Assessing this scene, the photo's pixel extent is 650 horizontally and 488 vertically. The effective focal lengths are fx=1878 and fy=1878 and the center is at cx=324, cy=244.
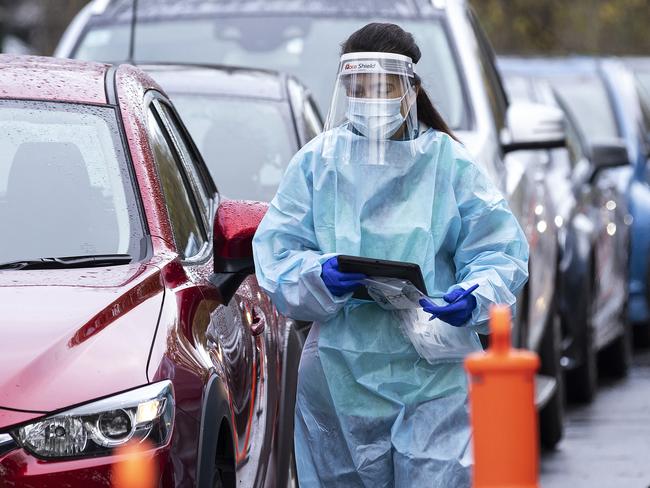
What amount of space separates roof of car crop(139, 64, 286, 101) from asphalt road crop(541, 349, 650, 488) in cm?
214

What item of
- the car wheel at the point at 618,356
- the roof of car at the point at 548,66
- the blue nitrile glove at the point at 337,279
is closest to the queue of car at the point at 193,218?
the blue nitrile glove at the point at 337,279

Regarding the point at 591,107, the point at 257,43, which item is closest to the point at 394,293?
the point at 257,43

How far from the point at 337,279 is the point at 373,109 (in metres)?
0.46

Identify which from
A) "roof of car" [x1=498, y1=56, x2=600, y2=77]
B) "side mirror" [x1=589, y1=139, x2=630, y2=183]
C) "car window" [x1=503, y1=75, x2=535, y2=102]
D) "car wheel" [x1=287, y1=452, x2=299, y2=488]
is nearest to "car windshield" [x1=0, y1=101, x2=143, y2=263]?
"car wheel" [x1=287, y1=452, x2=299, y2=488]

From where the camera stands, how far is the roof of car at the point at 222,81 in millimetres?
7348

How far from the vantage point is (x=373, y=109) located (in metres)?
4.63

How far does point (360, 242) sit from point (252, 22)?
15.5ft

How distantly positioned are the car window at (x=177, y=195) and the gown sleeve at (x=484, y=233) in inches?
31.1

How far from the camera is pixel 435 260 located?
15.5 feet

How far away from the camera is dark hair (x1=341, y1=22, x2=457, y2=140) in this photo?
4699mm

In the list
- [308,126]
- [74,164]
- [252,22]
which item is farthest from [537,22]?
[74,164]

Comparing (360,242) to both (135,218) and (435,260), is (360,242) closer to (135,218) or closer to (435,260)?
(435,260)

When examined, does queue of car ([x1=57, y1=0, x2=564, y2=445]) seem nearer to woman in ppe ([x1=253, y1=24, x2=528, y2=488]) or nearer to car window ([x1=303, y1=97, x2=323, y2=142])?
car window ([x1=303, y1=97, x2=323, y2=142])

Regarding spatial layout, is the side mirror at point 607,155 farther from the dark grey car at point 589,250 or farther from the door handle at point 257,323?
the door handle at point 257,323
